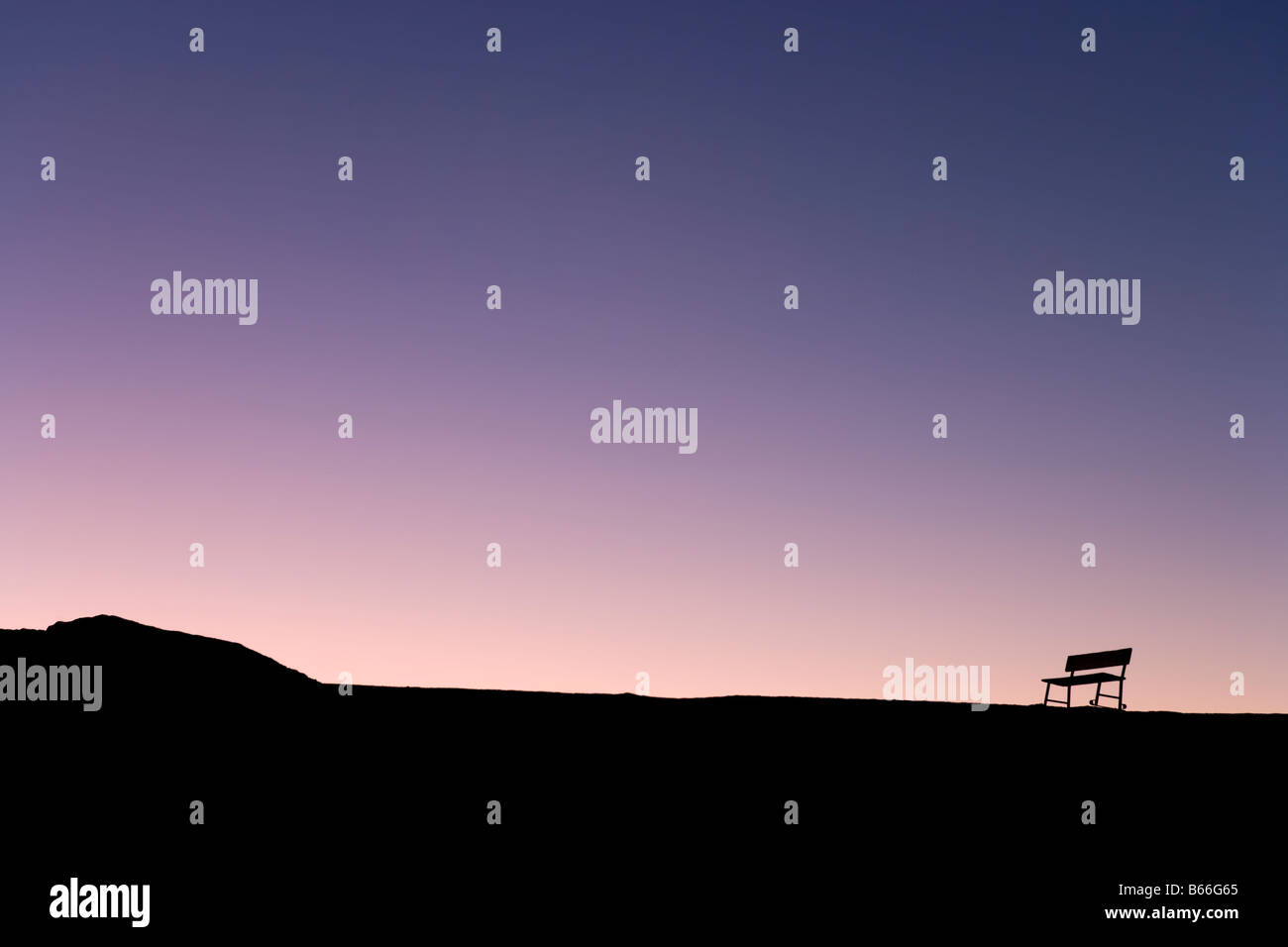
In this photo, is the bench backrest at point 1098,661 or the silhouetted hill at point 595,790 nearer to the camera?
the silhouetted hill at point 595,790

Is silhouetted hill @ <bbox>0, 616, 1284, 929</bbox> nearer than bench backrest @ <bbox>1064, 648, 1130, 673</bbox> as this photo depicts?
Yes

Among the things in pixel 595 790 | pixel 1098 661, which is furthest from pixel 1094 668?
pixel 595 790

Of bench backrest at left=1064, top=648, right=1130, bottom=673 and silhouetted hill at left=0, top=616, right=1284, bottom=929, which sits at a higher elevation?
bench backrest at left=1064, top=648, right=1130, bottom=673

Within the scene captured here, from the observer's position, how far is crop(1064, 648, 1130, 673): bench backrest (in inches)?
A: 563

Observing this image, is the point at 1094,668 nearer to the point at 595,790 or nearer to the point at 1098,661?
the point at 1098,661

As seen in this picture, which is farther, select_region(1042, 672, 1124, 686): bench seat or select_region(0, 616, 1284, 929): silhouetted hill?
select_region(1042, 672, 1124, 686): bench seat

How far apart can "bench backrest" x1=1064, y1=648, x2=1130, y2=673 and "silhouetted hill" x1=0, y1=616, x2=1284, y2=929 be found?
2.78 ft

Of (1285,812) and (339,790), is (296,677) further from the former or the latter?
(1285,812)

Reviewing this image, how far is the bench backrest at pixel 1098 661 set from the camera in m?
14.3

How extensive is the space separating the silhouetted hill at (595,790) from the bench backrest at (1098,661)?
846mm

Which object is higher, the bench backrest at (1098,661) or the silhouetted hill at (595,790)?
the bench backrest at (1098,661)

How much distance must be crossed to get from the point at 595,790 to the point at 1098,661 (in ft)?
24.4

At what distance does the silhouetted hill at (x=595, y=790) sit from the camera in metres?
9.59

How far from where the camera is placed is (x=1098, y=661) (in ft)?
47.5
